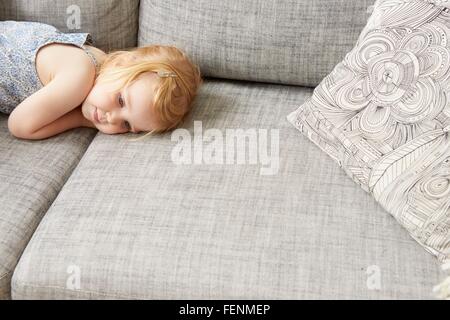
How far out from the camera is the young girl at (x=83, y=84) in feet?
4.99

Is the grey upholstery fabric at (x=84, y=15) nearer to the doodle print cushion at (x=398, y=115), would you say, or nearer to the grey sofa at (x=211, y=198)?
the grey sofa at (x=211, y=198)

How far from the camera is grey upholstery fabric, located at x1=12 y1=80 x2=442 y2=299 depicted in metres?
1.22

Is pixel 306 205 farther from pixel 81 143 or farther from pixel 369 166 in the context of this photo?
pixel 81 143

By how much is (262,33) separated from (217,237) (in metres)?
0.60

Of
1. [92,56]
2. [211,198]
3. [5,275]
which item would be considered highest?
[92,56]

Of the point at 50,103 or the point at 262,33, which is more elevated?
the point at 262,33

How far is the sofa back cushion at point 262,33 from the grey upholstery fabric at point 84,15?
0.24 ft

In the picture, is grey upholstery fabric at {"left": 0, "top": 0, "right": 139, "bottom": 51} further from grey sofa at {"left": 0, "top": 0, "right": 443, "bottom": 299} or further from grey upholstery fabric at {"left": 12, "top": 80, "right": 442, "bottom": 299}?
grey upholstery fabric at {"left": 12, "top": 80, "right": 442, "bottom": 299}

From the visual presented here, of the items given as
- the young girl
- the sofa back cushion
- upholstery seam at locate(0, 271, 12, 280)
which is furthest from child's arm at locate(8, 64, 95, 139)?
upholstery seam at locate(0, 271, 12, 280)

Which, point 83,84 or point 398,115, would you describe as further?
point 83,84

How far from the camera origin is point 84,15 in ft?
5.65

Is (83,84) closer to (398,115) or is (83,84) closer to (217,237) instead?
(217,237)

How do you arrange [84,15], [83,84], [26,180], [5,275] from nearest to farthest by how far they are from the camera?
[5,275] < [26,180] < [83,84] < [84,15]

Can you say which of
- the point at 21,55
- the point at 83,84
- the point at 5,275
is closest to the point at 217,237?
the point at 5,275
